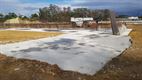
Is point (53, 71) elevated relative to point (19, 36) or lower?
elevated

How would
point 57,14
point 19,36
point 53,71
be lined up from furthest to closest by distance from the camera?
point 57,14, point 19,36, point 53,71

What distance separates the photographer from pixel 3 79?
943 centimetres

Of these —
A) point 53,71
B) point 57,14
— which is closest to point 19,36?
point 53,71

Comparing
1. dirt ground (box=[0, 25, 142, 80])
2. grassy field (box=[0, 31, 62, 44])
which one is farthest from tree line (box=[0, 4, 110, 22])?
dirt ground (box=[0, 25, 142, 80])

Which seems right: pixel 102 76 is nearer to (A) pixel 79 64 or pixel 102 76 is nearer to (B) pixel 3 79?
(A) pixel 79 64

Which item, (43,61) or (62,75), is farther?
(43,61)

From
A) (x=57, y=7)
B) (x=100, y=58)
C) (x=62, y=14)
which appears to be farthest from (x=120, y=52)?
(x=57, y=7)

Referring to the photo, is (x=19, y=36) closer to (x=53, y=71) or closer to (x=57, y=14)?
(x=53, y=71)

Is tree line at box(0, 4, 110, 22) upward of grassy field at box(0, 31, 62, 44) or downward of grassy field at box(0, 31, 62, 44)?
downward

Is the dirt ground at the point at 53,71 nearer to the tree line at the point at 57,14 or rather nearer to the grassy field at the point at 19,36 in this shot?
the grassy field at the point at 19,36

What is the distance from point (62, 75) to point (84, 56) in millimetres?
4092

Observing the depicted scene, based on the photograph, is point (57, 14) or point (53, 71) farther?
point (57, 14)

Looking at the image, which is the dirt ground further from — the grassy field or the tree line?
the tree line

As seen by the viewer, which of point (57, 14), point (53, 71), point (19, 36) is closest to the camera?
point (53, 71)
